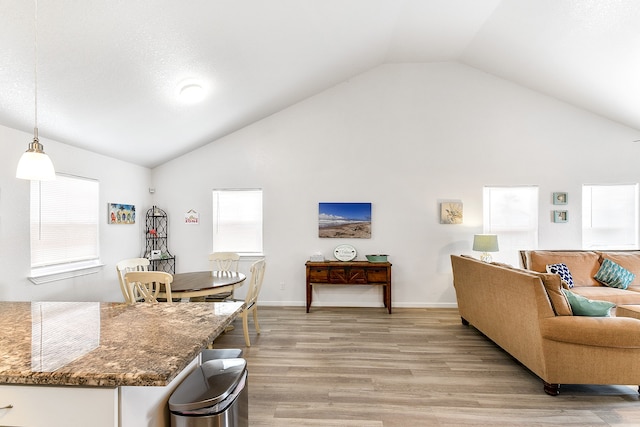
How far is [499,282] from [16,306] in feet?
12.0

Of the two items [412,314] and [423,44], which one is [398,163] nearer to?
[423,44]

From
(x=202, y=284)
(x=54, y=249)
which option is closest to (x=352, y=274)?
(x=202, y=284)

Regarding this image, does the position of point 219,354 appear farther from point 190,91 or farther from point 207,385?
point 190,91

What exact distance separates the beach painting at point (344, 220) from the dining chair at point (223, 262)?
136 centimetres

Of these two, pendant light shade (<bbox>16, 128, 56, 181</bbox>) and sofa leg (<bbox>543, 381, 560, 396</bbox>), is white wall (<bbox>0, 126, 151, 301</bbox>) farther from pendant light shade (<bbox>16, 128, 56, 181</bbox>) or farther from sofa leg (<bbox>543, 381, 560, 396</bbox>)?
sofa leg (<bbox>543, 381, 560, 396</bbox>)

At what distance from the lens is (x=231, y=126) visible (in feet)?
15.7

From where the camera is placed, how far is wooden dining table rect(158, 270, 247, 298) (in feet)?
10.0

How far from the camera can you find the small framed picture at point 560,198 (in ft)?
15.7

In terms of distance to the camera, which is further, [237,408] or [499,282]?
[499,282]

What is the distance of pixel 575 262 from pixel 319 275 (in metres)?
3.50

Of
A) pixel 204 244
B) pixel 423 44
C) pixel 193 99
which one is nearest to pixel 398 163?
pixel 423 44

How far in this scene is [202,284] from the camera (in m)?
3.29

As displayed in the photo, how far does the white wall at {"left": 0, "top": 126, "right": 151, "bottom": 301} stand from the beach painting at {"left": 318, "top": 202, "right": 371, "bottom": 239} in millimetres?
2845

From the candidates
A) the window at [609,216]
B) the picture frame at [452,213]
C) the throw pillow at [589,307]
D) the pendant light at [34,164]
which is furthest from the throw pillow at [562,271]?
the pendant light at [34,164]
